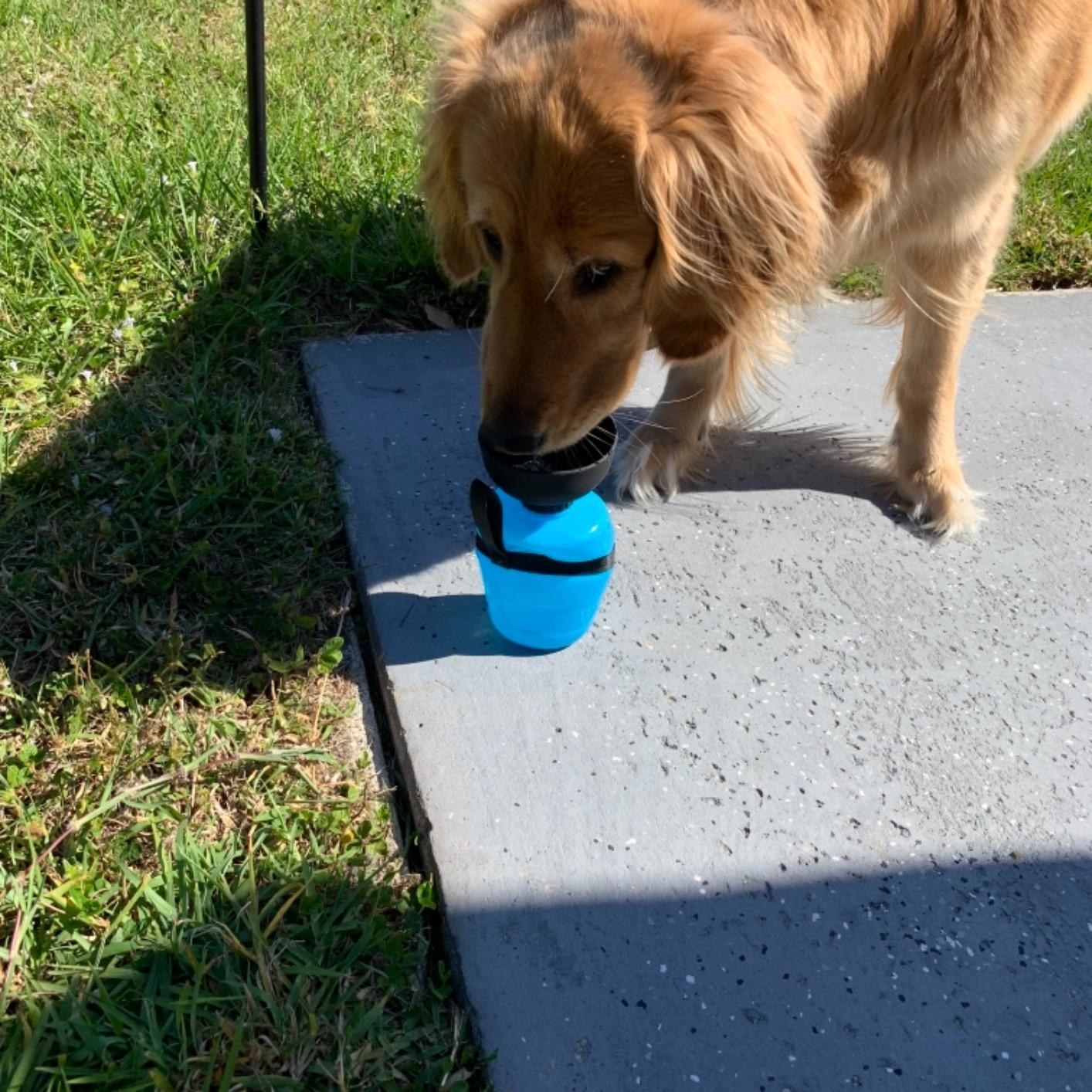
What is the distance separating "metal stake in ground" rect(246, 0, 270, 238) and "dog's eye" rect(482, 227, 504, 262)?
1477 millimetres

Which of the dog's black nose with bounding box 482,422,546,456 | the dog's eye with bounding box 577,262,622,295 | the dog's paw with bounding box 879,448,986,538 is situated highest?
the dog's eye with bounding box 577,262,622,295

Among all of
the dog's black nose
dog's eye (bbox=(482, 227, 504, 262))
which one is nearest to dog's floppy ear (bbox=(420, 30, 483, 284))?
dog's eye (bbox=(482, 227, 504, 262))

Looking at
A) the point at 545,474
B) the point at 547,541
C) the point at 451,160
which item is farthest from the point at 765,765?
the point at 451,160

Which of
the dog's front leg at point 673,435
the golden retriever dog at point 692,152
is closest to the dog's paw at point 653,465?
the dog's front leg at point 673,435

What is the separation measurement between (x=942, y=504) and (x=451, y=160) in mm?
1577

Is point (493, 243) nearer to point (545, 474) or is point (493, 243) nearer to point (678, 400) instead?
point (545, 474)

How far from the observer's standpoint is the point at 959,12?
2191mm

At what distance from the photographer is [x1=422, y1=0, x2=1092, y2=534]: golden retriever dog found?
78.5 inches

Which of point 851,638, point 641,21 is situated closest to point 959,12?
point 641,21

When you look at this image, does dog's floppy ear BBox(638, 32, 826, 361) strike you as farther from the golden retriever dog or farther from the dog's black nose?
the dog's black nose

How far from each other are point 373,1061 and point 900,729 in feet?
4.30

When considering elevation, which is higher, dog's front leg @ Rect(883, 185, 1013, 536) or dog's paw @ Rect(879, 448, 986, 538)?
dog's front leg @ Rect(883, 185, 1013, 536)

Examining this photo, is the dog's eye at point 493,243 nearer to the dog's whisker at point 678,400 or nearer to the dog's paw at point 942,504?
the dog's whisker at point 678,400

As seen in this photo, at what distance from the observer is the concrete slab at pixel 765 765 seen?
185 centimetres
